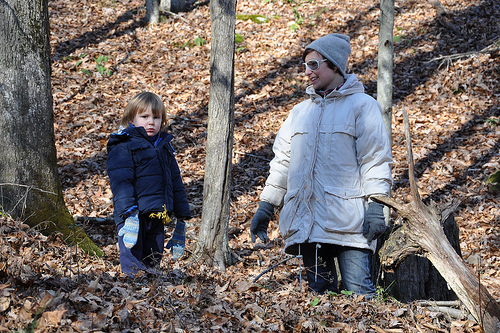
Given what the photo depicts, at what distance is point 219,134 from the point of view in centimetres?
575

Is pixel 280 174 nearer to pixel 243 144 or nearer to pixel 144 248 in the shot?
pixel 144 248

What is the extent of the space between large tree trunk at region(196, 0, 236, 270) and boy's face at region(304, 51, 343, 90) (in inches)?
75.4

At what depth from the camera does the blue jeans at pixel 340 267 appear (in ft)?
12.3

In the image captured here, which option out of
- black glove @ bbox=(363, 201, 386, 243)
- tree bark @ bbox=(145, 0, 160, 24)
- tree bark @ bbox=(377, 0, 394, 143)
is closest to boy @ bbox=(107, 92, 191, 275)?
black glove @ bbox=(363, 201, 386, 243)

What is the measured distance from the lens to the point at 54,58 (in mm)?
11773

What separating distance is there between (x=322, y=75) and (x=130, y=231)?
223cm

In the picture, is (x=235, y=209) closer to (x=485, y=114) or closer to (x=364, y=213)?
(x=364, y=213)

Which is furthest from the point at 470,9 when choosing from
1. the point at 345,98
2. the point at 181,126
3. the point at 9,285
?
the point at 9,285

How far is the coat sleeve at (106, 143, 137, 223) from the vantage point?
13.4ft

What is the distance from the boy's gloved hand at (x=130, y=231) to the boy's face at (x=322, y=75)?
206 cm

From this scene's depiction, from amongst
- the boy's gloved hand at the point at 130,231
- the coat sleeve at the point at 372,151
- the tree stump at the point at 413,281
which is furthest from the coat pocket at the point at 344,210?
the boy's gloved hand at the point at 130,231

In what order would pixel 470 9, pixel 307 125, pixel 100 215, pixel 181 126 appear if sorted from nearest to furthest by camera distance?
1. pixel 307 125
2. pixel 100 215
3. pixel 181 126
4. pixel 470 9

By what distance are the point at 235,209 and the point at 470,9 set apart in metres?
→ 10.5

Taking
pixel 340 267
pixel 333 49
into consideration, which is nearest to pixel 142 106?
pixel 333 49
